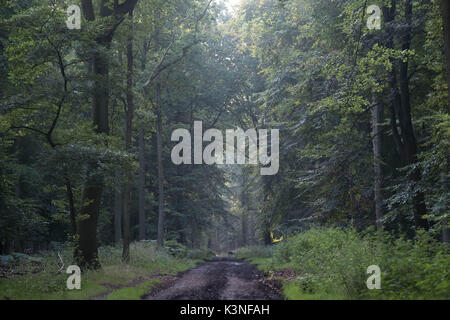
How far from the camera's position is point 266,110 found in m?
24.3

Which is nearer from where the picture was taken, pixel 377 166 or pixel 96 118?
pixel 96 118

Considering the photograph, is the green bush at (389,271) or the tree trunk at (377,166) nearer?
the green bush at (389,271)

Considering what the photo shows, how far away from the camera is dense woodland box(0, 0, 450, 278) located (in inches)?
450

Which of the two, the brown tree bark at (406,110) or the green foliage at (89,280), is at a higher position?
the brown tree bark at (406,110)

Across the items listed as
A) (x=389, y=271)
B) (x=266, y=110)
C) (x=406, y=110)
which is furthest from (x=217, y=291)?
(x=266, y=110)

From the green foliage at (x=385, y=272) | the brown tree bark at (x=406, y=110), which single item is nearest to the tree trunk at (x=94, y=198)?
the green foliage at (x=385, y=272)

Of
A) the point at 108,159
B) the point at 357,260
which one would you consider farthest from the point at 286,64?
the point at 357,260

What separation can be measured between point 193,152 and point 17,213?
719 inches

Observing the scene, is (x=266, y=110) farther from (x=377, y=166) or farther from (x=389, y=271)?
(x=389, y=271)

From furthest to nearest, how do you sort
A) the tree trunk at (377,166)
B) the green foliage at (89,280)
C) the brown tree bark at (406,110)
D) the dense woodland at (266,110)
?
the tree trunk at (377,166) < the brown tree bark at (406,110) < the dense woodland at (266,110) < the green foliage at (89,280)

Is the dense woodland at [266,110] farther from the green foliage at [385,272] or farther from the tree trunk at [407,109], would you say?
the green foliage at [385,272]

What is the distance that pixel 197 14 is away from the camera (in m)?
22.5

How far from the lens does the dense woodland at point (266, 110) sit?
1142cm

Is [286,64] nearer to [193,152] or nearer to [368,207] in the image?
[368,207]
